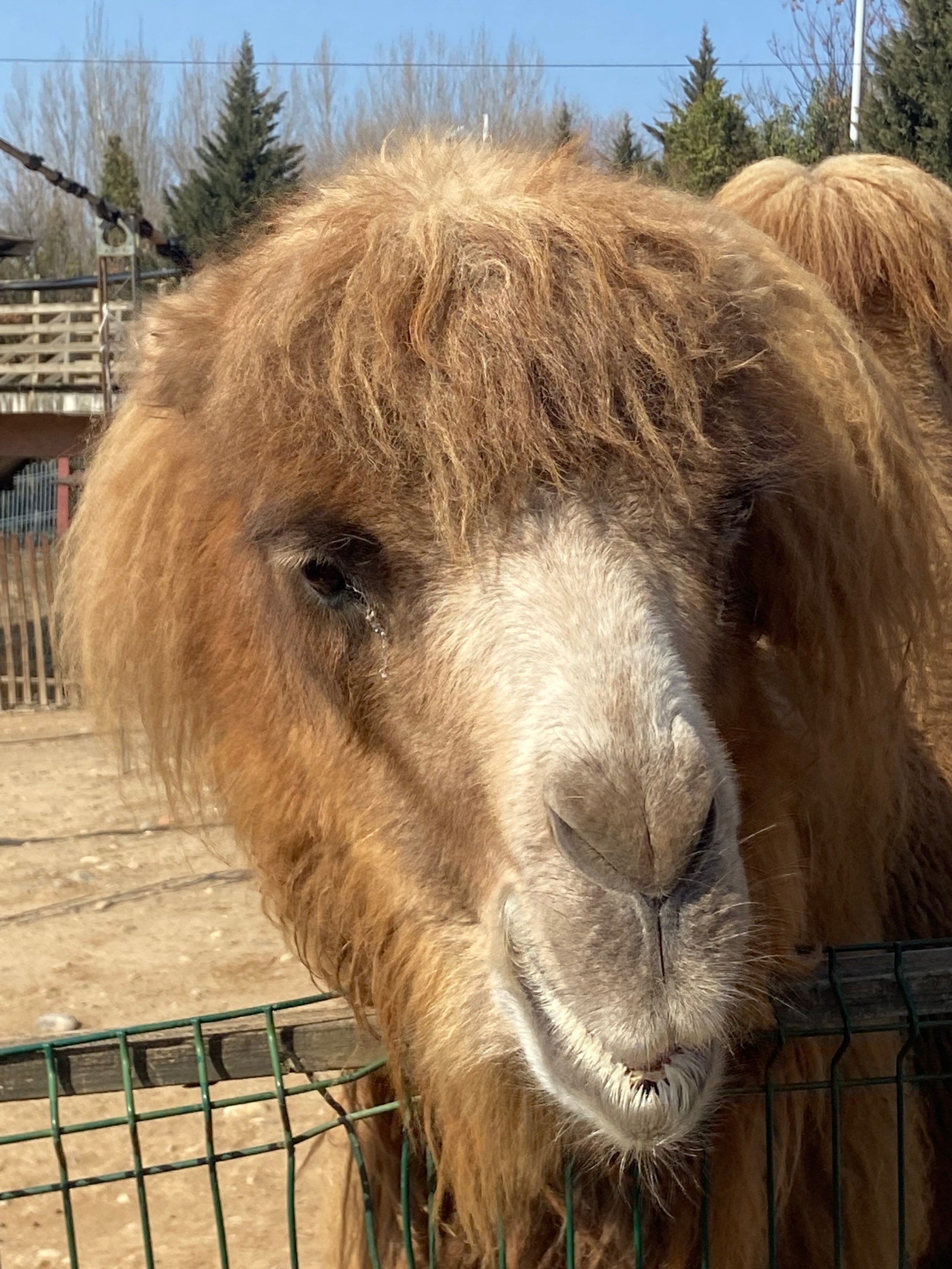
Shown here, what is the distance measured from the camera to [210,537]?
6.98 feet

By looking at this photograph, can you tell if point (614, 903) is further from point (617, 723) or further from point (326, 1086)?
point (326, 1086)

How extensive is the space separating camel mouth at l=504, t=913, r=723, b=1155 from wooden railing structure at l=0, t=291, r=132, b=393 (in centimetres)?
1719

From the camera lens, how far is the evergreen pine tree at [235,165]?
40438 mm

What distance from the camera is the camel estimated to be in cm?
155

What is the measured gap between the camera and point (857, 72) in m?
20.0

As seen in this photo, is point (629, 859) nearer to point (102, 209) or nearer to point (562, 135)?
point (562, 135)

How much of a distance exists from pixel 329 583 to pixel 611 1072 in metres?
0.82

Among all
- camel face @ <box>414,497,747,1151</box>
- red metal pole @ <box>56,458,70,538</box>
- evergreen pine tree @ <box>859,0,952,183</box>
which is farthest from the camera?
red metal pole @ <box>56,458,70,538</box>

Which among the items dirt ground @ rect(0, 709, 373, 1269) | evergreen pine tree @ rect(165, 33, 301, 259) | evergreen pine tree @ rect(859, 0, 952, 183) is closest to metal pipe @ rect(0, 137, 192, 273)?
dirt ground @ rect(0, 709, 373, 1269)

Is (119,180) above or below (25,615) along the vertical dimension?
above

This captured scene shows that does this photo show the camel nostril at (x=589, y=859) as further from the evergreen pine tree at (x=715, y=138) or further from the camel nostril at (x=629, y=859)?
the evergreen pine tree at (x=715, y=138)

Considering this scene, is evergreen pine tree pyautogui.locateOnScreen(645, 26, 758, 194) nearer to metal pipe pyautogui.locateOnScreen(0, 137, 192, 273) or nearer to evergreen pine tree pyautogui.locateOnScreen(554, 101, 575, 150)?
metal pipe pyautogui.locateOnScreen(0, 137, 192, 273)

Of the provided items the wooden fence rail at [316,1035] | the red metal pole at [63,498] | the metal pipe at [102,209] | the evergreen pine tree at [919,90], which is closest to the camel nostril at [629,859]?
the wooden fence rail at [316,1035]

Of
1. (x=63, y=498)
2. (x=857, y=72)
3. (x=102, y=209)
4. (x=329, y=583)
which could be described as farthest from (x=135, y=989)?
(x=857, y=72)
